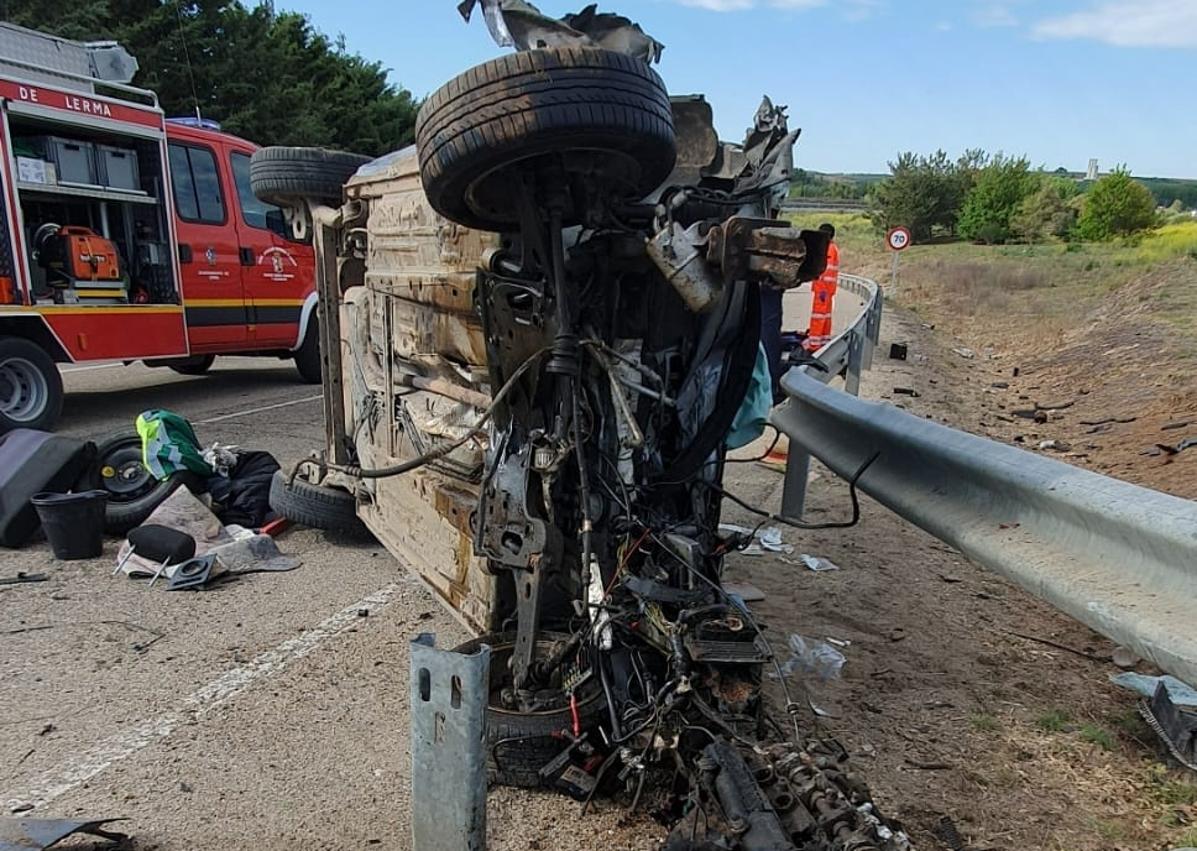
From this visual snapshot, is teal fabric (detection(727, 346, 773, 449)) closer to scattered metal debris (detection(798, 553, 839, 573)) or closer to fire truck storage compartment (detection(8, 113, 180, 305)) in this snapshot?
scattered metal debris (detection(798, 553, 839, 573))

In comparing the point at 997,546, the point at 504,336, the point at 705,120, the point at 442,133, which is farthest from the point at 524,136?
the point at 997,546

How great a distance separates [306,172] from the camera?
4824mm

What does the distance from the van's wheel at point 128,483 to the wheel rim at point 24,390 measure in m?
2.58

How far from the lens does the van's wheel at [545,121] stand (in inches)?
82.4

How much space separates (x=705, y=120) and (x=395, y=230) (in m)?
1.50

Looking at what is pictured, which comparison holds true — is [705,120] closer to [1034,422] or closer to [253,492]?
[253,492]

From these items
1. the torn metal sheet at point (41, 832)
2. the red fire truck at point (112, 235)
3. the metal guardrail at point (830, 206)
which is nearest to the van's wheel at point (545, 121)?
the torn metal sheet at point (41, 832)

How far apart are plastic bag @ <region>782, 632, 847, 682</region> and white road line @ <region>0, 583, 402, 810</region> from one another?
1984 millimetres

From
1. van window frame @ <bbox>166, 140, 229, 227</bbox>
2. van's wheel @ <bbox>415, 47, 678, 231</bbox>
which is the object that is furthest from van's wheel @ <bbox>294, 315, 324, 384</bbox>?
van's wheel @ <bbox>415, 47, 678, 231</bbox>

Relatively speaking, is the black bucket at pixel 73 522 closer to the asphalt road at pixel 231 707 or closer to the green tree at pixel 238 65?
the asphalt road at pixel 231 707

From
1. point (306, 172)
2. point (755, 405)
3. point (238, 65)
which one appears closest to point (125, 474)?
point (306, 172)

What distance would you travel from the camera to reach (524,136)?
2.10 m

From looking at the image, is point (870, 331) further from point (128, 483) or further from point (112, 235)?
point (112, 235)

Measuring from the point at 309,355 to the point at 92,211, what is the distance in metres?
2.88
